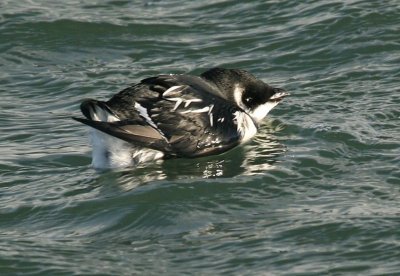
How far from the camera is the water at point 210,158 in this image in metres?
8.56

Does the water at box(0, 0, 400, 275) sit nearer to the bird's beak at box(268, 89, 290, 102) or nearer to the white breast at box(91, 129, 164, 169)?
the white breast at box(91, 129, 164, 169)

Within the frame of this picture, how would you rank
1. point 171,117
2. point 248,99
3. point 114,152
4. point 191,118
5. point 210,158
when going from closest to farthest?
point 114,152
point 171,117
point 191,118
point 210,158
point 248,99

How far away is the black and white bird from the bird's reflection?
0.26ft

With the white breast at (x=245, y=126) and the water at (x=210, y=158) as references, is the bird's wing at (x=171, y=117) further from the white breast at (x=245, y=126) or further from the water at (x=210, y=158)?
the water at (x=210, y=158)

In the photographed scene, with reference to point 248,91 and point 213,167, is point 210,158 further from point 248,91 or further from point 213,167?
point 248,91

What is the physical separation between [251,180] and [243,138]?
1.08 m

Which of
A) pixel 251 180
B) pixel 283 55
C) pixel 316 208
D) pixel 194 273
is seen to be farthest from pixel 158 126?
pixel 283 55

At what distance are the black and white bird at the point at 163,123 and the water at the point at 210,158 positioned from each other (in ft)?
A: 0.47

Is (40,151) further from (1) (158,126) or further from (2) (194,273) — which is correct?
(2) (194,273)

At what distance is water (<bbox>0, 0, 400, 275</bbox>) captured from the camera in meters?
8.56

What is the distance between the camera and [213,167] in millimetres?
10547

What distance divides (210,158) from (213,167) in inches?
9.7

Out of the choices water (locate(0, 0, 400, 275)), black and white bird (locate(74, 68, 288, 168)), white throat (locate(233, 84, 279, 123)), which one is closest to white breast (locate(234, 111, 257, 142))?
black and white bird (locate(74, 68, 288, 168))

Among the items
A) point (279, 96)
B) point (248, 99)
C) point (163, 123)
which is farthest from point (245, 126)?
point (163, 123)
